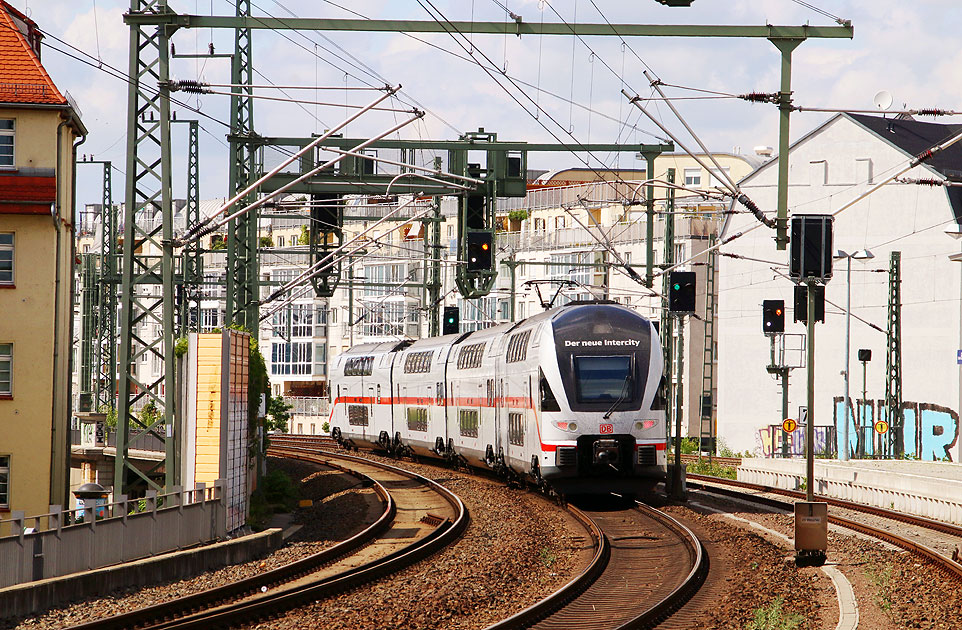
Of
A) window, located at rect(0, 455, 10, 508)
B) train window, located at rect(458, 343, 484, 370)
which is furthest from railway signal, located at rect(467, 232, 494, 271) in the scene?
window, located at rect(0, 455, 10, 508)

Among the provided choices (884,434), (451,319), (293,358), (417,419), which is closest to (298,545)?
(417,419)

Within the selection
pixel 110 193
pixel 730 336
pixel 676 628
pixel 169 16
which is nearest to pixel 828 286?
pixel 730 336

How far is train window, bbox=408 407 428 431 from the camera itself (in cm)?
4012

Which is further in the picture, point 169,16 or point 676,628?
point 169,16

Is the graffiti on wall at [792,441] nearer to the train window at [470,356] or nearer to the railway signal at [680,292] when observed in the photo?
the train window at [470,356]

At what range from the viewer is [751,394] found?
63.3 metres

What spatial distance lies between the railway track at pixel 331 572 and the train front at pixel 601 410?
7.48 feet

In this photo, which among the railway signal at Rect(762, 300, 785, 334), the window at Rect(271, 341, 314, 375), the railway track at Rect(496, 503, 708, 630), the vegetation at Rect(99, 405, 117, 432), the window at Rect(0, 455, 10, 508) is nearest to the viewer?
the railway track at Rect(496, 503, 708, 630)

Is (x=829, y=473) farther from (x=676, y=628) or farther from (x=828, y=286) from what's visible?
(x=828, y=286)

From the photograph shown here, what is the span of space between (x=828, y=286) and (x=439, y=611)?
1916 inches

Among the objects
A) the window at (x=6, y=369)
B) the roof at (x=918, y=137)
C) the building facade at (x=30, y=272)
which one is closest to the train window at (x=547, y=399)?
the building facade at (x=30, y=272)

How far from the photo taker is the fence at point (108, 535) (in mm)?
15562

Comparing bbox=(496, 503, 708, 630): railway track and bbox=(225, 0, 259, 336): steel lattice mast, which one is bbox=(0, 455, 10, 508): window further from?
bbox=(496, 503, 708, 630): railway track

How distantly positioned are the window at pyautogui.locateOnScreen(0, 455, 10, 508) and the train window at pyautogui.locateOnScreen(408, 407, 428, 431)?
1226 centimetres
